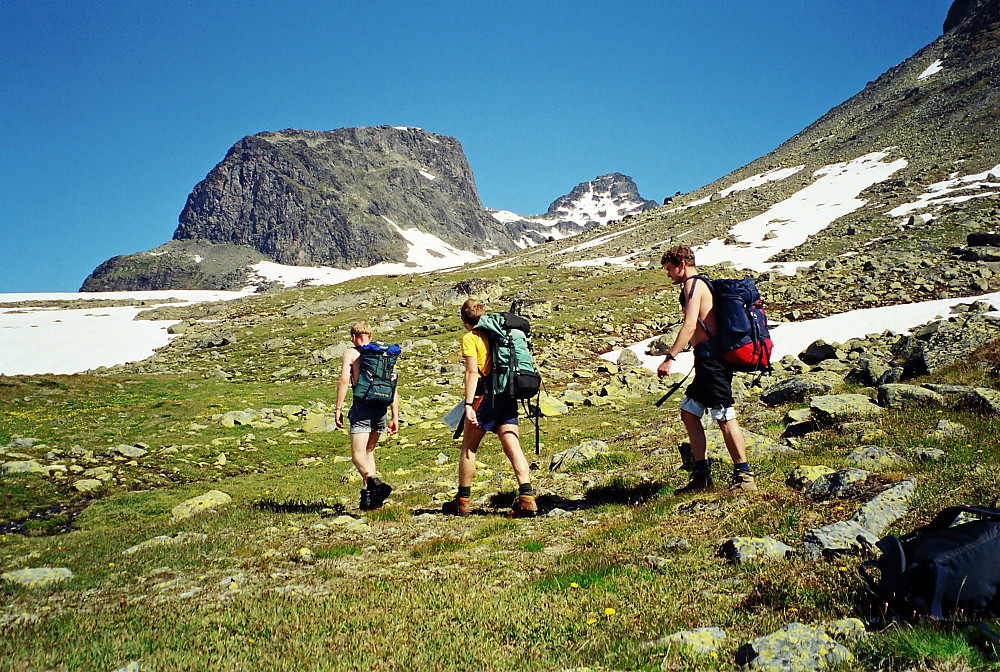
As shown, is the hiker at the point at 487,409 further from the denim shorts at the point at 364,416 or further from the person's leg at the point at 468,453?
the denim shorts at the point at 364,416

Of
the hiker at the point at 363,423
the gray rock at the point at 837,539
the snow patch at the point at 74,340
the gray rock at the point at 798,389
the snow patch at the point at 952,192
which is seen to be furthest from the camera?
the snow patch at the point at 952,192

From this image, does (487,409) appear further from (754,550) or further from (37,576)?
(37,576)

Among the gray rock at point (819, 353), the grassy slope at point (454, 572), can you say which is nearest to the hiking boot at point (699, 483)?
the grassy slope at point (454, 572)

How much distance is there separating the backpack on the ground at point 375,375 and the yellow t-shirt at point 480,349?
232cm

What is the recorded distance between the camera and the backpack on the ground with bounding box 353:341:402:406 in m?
10.5

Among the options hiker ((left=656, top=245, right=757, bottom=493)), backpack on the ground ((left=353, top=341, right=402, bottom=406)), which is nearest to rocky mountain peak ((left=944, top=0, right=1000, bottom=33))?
hiker ((left=656, top=245, right=757, bottom=493))

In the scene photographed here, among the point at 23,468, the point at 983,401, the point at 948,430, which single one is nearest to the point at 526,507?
the point at 948,430

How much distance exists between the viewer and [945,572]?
350 centimetres

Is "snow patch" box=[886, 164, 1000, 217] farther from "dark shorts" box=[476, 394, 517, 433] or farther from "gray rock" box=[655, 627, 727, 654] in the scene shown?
"gray rock" box=[655, 627, 727, 654]

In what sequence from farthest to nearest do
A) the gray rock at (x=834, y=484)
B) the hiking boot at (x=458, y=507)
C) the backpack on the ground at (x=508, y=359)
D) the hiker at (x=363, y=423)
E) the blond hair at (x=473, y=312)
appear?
the hiker at (x=363, y=423)
the hiking boot at (x=458, y=507)
the blond hair at (x=473, y=312)
the backpack on the ground at (x=508, y=359)
the gray rock at (x=834, y=484)

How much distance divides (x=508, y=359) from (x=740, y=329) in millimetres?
3483

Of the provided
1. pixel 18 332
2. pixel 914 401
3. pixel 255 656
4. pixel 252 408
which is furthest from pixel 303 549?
pixel 18 332

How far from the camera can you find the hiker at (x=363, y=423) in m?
10.5

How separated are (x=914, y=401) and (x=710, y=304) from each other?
22.0 ft
